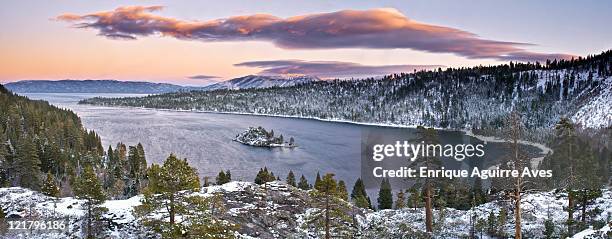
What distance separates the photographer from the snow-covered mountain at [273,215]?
34634 mm

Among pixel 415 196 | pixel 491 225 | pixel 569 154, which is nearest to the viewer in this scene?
pixel 569 154

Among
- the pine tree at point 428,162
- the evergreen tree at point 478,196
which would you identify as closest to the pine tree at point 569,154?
the pine tree at point 428,162

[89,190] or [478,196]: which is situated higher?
[89,190]

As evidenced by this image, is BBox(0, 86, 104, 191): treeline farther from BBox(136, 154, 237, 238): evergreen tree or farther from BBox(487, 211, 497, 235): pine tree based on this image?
BBox(487, 211, 497, 235): pine tree

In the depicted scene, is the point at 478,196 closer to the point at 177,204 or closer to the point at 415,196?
the point at 415,196

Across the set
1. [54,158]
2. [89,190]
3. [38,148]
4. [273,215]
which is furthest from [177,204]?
[38,148]

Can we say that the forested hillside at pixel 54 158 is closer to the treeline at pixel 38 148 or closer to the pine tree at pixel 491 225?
the treeline at pixel 38 148

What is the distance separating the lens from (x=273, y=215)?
39094 mm

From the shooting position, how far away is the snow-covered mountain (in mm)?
34634

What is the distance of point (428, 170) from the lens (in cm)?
3866

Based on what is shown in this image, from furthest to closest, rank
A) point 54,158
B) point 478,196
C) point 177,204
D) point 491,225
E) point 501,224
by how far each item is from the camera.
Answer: point 54,158, point 478,196, point 491,225, point 501,224, point 177,204

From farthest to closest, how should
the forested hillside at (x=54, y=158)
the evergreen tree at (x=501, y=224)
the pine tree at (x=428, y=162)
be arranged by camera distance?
the forested hillside at (x=54, y=158) → the pine tree at (x=428, y=162) → the evergreen tree at (x=501, y=224)

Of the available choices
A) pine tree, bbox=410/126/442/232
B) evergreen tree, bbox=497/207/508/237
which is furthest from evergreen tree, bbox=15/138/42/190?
evergreen tree, bbox=497/207/508/237

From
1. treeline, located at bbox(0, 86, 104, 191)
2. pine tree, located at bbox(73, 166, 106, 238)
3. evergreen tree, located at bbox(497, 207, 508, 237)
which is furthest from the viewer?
treeline, located at bbox(0, 86, 104, 191)
